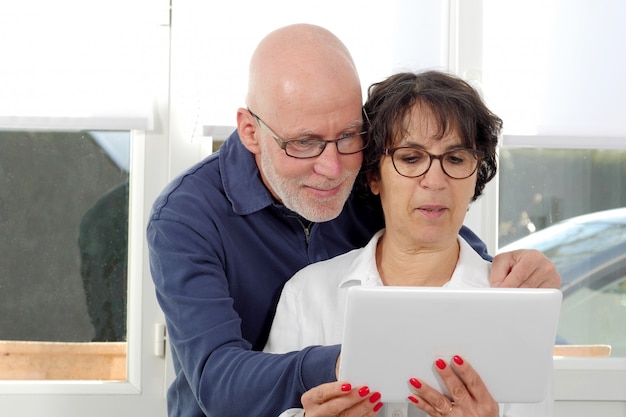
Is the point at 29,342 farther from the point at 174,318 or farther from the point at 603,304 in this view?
the point at 603,304

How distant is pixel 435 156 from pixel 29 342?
69.1 inches

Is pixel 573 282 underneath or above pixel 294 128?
underneath

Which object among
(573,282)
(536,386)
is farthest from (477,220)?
(536,386)

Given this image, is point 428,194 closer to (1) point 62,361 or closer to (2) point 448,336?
(2) point 448,336

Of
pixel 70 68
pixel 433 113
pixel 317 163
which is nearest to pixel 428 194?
pixel 433 113

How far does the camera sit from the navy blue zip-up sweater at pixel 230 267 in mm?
1821

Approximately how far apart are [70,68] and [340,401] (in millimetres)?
1715

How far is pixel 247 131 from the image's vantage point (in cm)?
215

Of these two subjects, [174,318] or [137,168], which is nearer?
[174,318]

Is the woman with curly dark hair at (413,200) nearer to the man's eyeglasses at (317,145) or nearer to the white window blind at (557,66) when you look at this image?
the man's eyeglasses at (317,145)

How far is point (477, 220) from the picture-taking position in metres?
3.07

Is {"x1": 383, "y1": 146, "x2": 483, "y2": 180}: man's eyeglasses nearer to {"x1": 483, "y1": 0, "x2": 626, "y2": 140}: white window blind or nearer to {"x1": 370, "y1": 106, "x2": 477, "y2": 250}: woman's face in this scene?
{"x1": 370, "y1": 106, "x2": 477, "y2": 250}: woman's face

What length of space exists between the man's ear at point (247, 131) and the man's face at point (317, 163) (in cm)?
7

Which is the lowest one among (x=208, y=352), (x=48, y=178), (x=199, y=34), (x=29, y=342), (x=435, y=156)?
(x=29, y=342)
